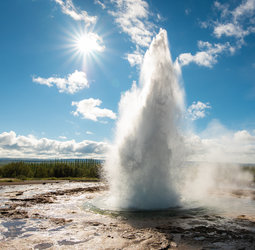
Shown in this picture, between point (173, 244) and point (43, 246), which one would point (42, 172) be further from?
point (173, 244)

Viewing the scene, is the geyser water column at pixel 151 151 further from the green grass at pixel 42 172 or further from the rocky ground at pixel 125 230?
the green grass at pixel 42 172

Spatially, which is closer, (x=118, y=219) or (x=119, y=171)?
(x=118, y=219)

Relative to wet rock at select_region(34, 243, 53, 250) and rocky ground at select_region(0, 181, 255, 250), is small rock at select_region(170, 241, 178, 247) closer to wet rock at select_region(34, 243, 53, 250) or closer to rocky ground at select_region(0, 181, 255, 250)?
rocky ground at select_region(0, 181, 255, 250)

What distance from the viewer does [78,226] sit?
392 inches

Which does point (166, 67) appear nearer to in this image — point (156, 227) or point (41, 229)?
point (156, 227)

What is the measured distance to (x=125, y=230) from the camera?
9.28 m

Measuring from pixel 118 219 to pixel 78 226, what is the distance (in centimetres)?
236

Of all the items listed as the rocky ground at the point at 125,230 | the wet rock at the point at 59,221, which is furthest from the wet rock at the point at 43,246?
the wet rock at the point at 59,221

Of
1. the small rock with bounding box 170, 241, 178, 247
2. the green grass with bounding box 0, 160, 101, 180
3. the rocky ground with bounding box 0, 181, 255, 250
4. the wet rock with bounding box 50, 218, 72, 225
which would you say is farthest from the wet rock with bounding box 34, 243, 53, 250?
the green grass with bounding box 0, 160, 101, 180

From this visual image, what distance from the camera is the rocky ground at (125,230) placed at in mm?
7586

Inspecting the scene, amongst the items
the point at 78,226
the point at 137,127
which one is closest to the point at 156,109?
the point at 137,127

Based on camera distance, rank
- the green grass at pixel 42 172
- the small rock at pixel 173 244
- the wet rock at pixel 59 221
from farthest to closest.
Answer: the green grass at pixel 42 172
the wet rock at pixel 59 221
the small rock at pixel 173 244

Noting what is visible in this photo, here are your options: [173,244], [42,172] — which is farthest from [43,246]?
[42,172]

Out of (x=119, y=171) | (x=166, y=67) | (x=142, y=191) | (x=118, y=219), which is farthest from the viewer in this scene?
(x=166, y=67)
